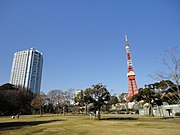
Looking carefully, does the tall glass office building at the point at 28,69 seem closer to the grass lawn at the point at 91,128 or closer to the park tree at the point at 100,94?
the park tree at the point at 100,94

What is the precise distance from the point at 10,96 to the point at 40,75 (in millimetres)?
71610

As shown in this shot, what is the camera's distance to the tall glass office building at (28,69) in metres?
112

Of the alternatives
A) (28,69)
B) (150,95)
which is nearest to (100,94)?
(150,95)

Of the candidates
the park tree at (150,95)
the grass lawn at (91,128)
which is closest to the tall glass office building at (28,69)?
the park tree at (150,95)

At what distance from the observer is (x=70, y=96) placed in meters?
47.5

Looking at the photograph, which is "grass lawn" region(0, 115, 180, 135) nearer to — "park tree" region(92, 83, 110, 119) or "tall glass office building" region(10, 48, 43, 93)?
"park tree" region(92, 83, 110, 119)

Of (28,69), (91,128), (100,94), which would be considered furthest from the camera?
(28,69)

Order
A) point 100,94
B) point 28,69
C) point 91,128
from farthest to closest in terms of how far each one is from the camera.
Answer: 1. point 28,69
2. point 100,94
3. point 91,128

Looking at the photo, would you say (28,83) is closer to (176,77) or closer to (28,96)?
(28,96)

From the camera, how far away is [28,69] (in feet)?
376

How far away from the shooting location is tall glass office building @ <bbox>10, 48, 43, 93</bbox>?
112 metres

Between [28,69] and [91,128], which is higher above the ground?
[28,69]

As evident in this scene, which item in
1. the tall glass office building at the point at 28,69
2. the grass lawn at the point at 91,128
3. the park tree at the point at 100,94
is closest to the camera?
the grass lawn at the point at 91,128

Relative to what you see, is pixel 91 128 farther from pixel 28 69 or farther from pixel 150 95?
pixel 28 69
